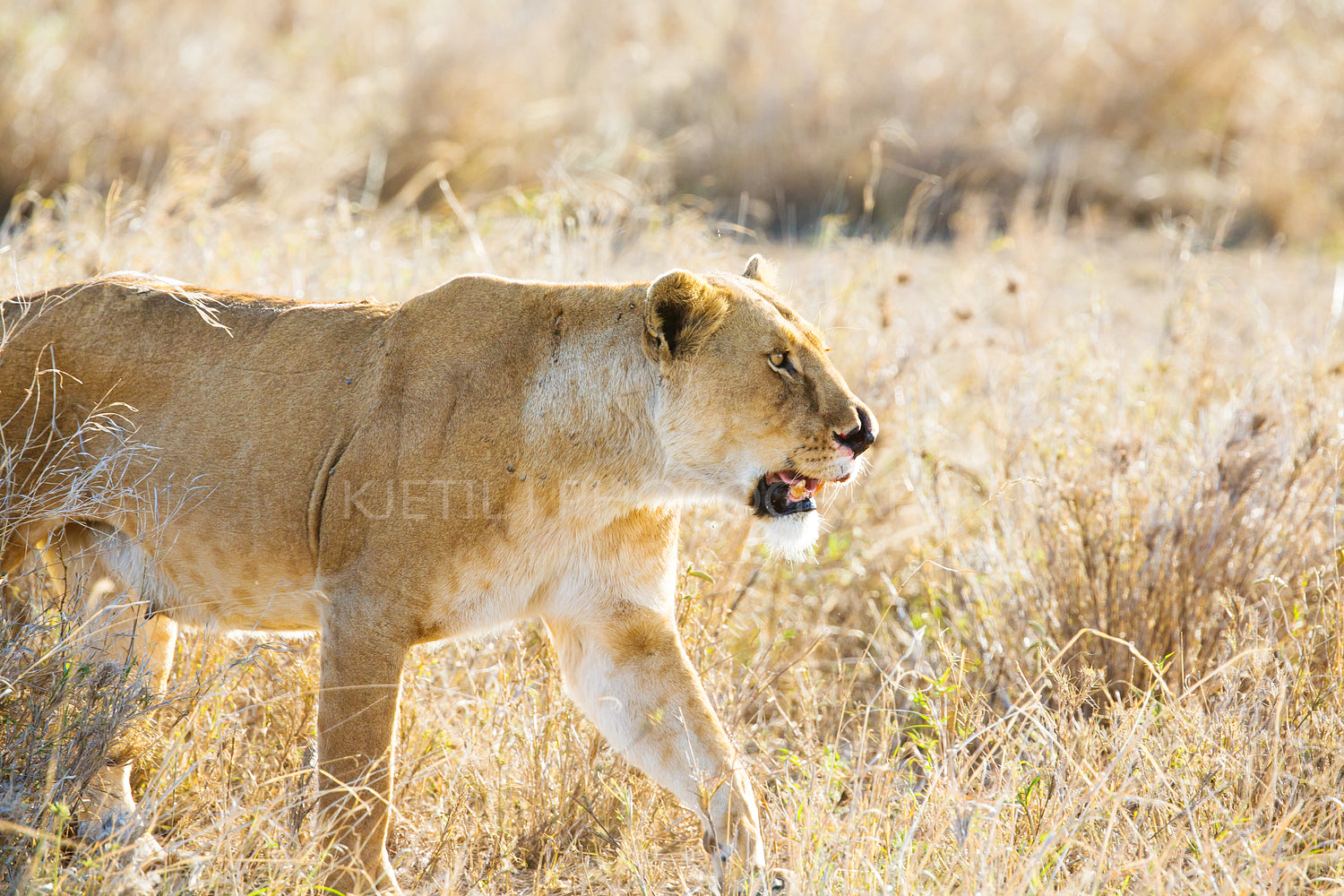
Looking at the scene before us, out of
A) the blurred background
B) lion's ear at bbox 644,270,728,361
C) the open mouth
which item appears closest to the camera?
lion's ear at bbox 644,270,728,361

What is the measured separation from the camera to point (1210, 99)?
13.9 meters

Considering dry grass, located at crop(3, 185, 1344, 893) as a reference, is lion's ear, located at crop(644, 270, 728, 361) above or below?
above

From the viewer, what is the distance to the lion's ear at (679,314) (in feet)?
10.8

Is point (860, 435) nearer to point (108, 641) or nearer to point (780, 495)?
point (780, 495)

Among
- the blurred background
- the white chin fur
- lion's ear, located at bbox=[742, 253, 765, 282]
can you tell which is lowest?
the blurred background

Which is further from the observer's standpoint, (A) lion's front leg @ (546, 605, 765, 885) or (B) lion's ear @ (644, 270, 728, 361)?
(A) lion's front leg @ (546, 605, 765, 885)

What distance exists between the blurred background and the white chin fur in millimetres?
3751

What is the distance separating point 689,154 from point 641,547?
8.52 m

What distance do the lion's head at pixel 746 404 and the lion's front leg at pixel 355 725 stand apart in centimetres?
88

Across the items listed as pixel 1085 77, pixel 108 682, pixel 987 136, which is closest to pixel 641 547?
pixel 108 682

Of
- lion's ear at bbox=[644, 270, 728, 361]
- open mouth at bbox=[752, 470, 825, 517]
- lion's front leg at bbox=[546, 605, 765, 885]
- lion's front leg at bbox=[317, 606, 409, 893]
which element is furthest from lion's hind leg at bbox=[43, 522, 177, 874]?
open mouth at bbox=[752, 470, 825, 517]

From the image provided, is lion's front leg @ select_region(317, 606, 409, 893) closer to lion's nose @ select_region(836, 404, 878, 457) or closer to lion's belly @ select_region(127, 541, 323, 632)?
lion's belly @ select_region(127, 541, 323, 632)

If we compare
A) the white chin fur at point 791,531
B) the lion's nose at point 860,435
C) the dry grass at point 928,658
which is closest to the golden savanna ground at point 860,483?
the dry grass at point 928,658

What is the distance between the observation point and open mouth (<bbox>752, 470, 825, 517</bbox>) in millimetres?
3396
